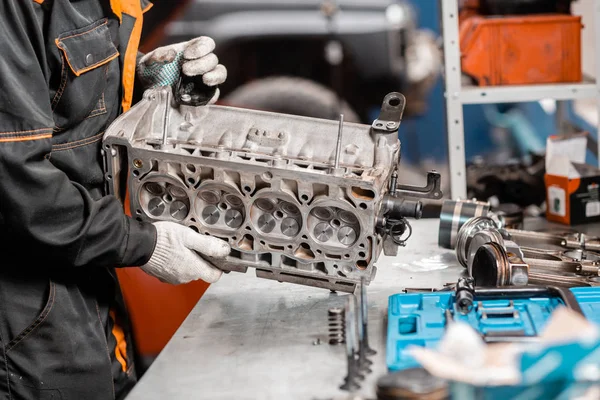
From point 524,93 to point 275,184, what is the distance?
1454 mm

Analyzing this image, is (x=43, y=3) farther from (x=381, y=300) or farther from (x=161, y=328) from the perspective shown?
(x=161, y=328)

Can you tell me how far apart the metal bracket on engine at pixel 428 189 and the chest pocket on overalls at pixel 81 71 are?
83cm

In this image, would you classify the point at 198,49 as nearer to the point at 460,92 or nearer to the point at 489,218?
the point at 489,218

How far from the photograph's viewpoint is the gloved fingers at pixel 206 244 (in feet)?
6.43

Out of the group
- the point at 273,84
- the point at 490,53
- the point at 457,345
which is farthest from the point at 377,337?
the point at 273,84

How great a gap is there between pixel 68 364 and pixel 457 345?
1208 mm

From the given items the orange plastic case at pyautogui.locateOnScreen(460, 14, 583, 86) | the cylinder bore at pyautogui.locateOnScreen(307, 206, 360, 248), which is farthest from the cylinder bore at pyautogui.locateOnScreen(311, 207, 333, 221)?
the orange plastic case at pyautogui.locateOnScreen(460, 14, 583, 86)

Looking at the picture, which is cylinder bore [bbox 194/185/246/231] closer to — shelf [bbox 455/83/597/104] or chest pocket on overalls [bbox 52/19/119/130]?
chest pocket on overalls [bbox 52/19/119/130]

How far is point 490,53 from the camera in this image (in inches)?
120

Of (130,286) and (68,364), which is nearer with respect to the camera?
(68,364)

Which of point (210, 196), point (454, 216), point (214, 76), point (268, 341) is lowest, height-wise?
point (268, 341)

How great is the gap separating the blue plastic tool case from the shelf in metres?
1.25

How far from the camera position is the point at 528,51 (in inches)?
120

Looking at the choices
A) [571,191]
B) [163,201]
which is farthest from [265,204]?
[571,191]
